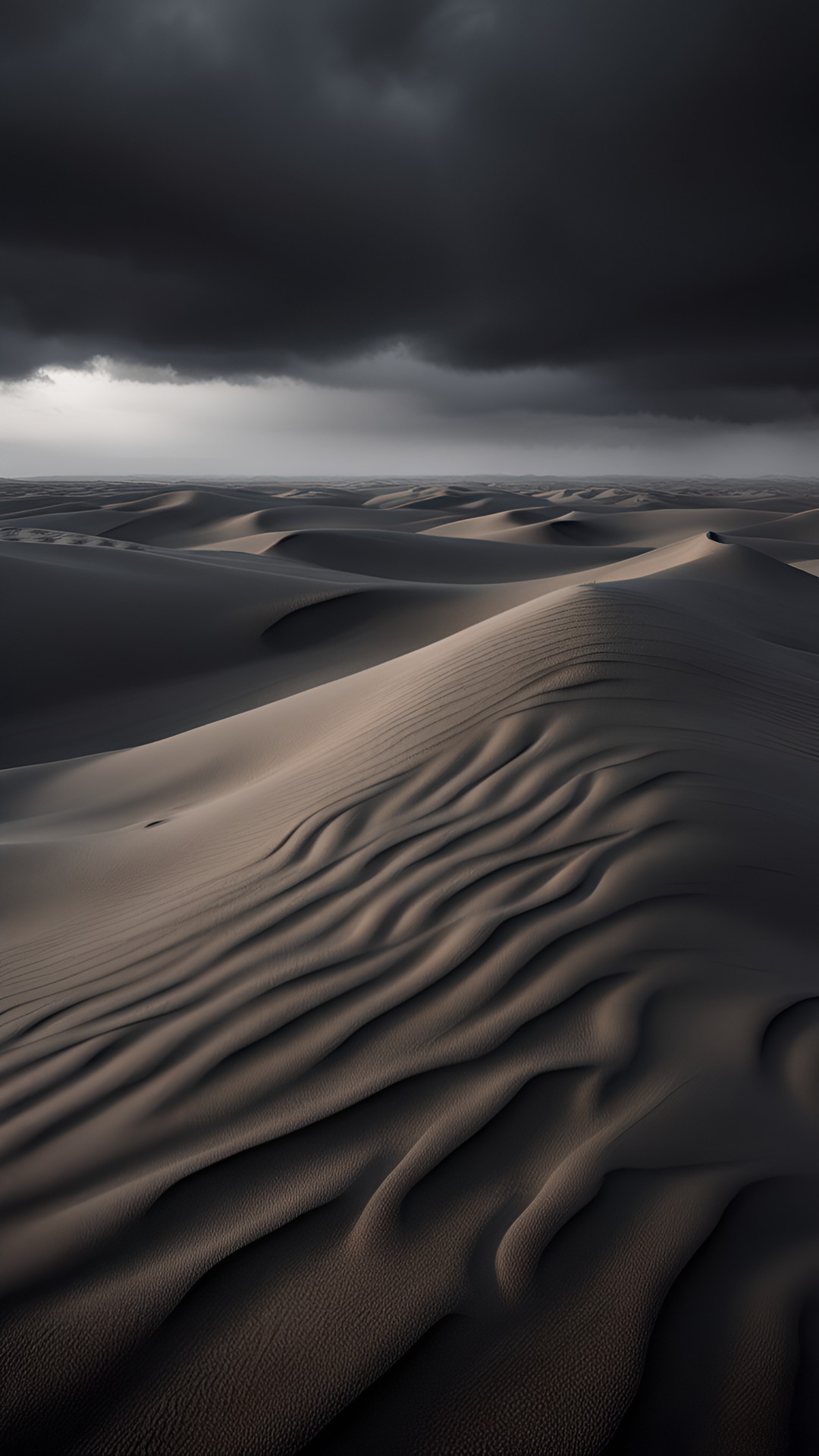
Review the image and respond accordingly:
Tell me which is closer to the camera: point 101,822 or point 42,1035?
point 42,1035

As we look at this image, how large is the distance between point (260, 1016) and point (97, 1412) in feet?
3.20

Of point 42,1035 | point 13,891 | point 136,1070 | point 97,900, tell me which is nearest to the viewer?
point 136,1070

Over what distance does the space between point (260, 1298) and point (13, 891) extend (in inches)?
115

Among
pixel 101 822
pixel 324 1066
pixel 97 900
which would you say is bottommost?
pixel 101 822

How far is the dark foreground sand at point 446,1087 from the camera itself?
1406 mm

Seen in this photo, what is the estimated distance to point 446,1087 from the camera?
6.46 feet

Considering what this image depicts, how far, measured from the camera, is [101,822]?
5672 mm

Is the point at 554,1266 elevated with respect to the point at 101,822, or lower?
elevated

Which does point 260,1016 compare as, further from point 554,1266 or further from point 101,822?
point 101,822

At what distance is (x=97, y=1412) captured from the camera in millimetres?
1376

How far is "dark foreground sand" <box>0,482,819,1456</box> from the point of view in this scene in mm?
1406

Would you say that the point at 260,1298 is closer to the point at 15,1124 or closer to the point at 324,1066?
the point at 324,1066

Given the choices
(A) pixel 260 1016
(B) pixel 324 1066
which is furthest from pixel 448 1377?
(A) pixel 260 1016

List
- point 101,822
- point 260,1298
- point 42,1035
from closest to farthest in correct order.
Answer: point 260,1298, point 42,1035, point 101,822
